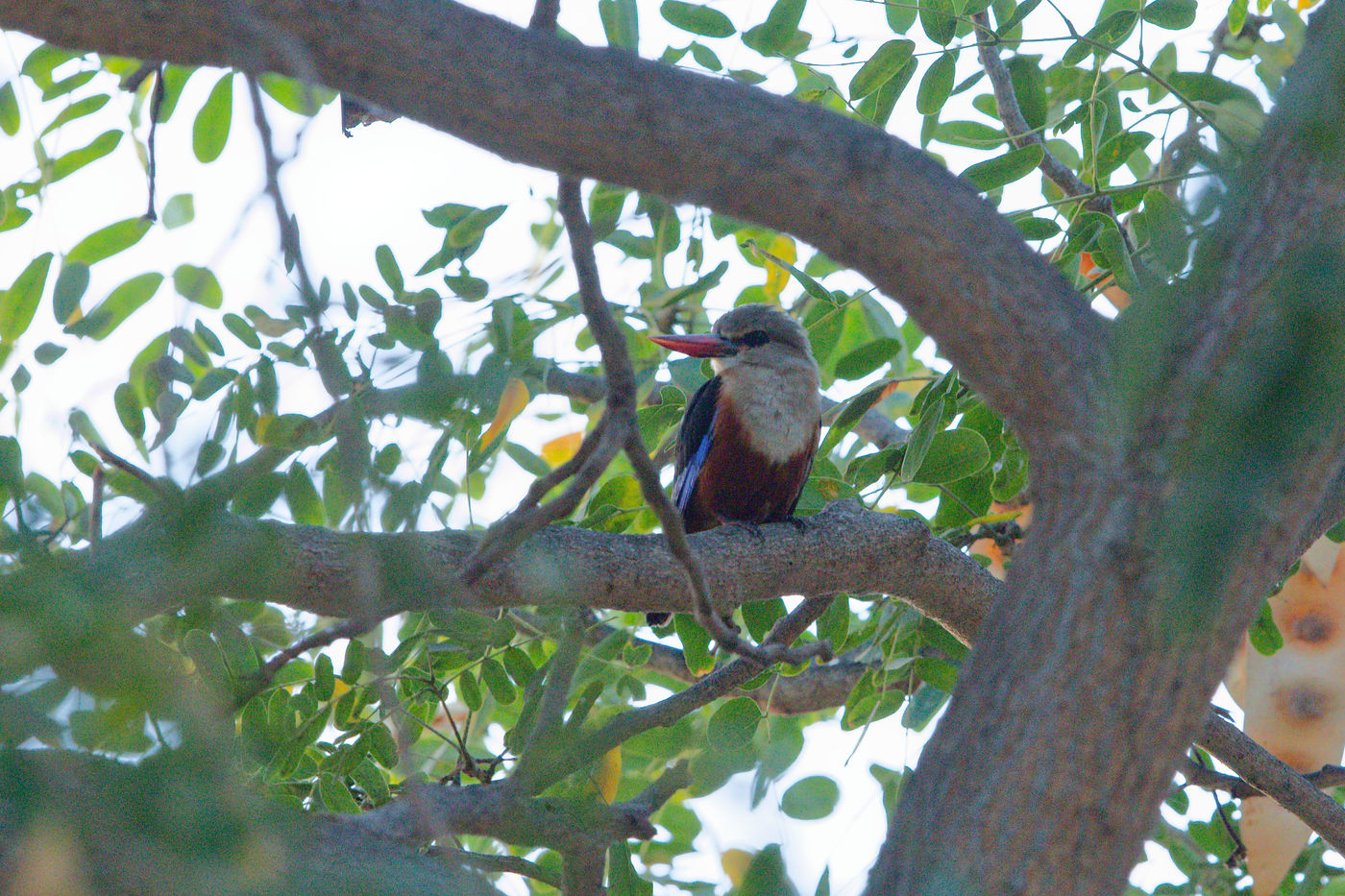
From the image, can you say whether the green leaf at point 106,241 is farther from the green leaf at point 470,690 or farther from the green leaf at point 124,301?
the green leaf at point 470,690

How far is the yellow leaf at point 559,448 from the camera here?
14.2 ft

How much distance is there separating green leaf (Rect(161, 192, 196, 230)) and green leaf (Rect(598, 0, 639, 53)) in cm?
136

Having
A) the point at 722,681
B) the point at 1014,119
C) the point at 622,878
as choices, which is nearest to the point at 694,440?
the point at 722,681

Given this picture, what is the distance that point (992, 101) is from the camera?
405 cm

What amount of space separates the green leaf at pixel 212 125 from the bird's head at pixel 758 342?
2121mm

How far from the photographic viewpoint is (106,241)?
3.11m

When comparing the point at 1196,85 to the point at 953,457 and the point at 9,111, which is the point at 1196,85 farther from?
the point at 9,111

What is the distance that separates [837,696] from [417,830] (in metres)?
2.95

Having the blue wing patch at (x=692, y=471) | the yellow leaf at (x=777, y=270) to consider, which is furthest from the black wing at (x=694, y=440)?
the yellow leaf at (x=777, y=270)

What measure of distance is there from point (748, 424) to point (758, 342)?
514mm

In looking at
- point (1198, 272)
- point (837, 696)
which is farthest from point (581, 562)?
point (837, 696)

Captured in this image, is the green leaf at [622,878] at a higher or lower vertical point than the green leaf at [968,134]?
lower

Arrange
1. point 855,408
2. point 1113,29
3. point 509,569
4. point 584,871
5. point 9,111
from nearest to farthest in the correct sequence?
point 584,871 → point 509,569 → point 9,111 → point 1113,29 → point 855,408

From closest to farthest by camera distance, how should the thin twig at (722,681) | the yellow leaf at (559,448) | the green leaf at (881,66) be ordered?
the thin twig at (722,681) < the green leaf at (881,66) < the yellow leaf at (559,448)
